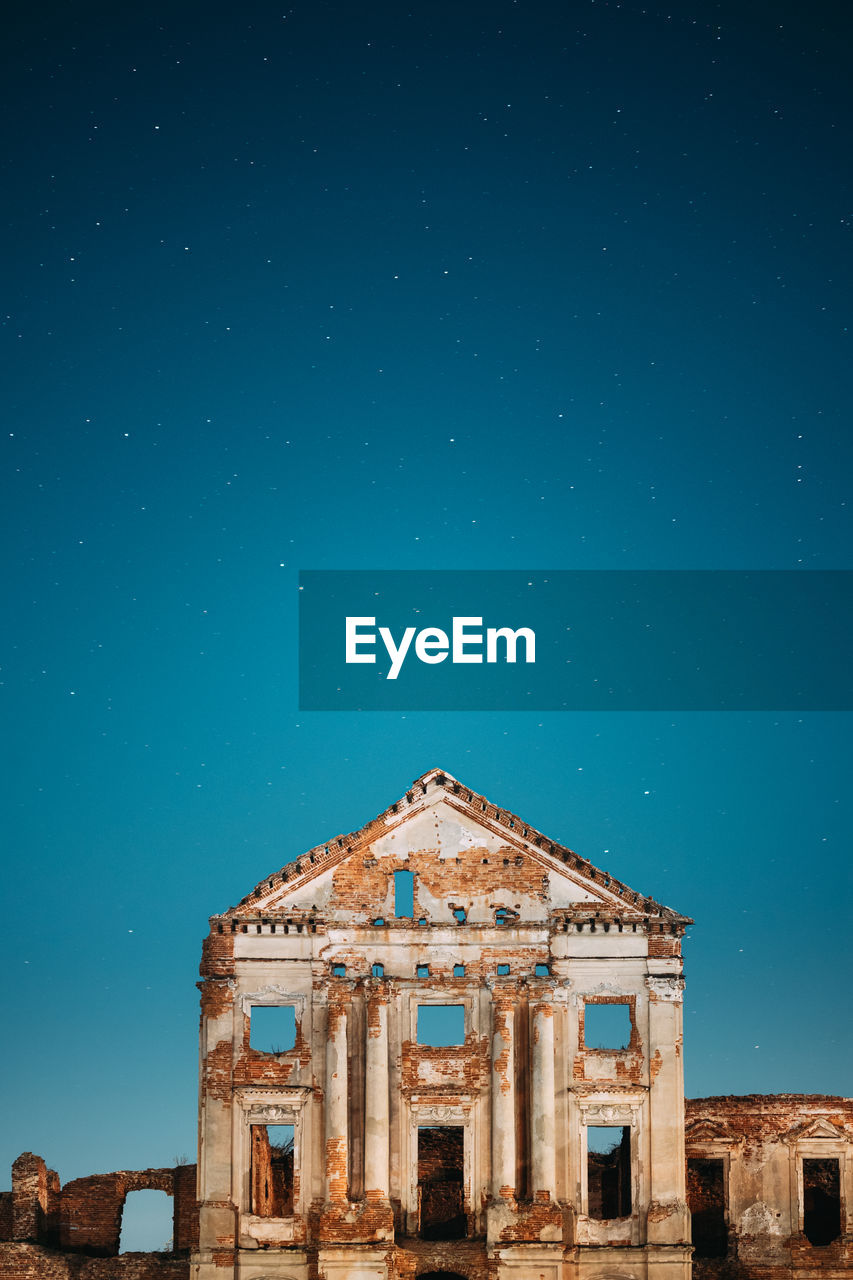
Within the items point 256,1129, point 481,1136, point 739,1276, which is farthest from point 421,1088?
point 739,1276

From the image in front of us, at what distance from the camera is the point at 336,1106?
32.0 metres

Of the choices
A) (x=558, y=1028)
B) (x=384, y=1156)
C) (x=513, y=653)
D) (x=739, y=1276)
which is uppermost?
(x=513, y=653)

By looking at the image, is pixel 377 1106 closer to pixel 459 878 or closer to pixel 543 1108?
pixel 543 1108

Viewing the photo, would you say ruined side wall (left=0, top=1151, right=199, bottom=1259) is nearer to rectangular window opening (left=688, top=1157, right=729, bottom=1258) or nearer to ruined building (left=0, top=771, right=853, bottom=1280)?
ruined building (left=0, top=771, right=853, bottom=1280)

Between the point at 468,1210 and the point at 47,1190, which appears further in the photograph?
the point at 47,1190

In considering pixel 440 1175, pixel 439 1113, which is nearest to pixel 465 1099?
pixel 439 1113

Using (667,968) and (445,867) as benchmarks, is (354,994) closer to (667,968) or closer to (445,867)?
(445,867)

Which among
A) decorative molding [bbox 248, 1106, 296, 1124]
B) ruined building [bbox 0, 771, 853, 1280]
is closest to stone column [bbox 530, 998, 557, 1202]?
ruined building [bbox 0, 771, 853, 1280]

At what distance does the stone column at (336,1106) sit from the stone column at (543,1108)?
3.60 metres

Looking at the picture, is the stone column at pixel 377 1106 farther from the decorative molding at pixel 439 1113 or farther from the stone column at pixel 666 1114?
the stone column at pixel 666 1114

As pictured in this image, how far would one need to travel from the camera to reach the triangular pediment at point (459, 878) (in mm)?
33469

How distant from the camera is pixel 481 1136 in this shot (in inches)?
1270

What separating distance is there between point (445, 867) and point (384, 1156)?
18.5ft

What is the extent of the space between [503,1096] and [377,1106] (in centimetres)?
240
